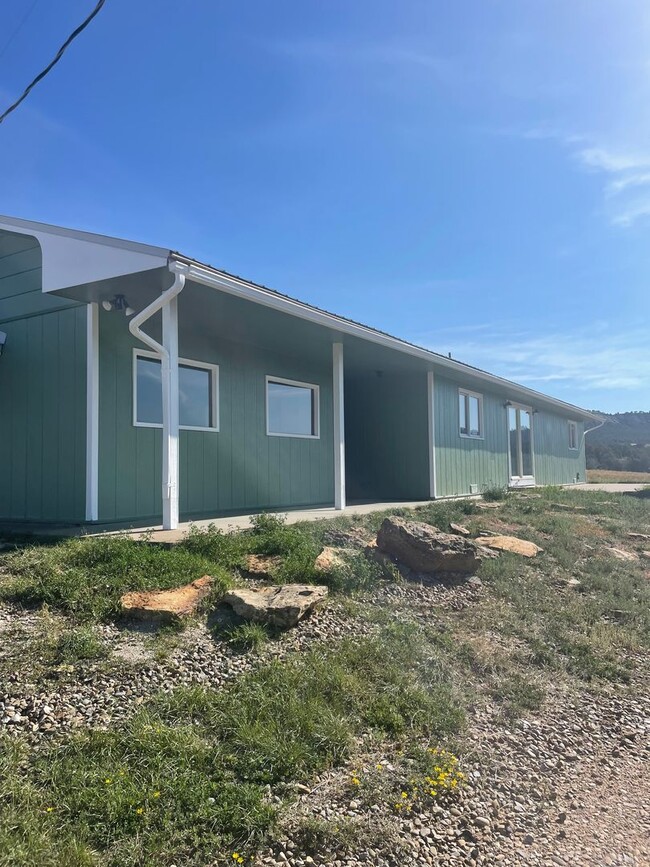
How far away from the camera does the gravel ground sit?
242 cm

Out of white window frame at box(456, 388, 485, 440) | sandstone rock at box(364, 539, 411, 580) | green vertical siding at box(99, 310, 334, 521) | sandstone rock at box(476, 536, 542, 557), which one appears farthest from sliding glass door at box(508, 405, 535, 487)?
sandstone rock at box(364, 539, 411, 580)

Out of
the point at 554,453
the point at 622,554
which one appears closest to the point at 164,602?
the point at 622,554

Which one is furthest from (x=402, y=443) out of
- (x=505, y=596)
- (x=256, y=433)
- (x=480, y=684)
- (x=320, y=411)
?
(x=480, y=684)

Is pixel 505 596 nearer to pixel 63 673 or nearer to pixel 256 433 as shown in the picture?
pixel 63 673

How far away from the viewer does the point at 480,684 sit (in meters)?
3.75

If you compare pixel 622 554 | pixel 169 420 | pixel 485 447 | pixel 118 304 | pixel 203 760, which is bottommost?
pixel 203 760

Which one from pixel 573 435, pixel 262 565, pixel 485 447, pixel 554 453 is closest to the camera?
pixel 262 565

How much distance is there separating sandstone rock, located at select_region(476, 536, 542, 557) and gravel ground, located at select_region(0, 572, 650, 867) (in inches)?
97.4

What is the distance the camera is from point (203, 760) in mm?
2609

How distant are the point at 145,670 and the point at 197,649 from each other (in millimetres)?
367

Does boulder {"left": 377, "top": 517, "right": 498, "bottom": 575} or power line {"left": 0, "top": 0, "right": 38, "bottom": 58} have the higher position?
power line {"left": 0, "top": 0, "right": 38, "bottom": 58}

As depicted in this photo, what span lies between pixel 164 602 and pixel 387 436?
29.9ft

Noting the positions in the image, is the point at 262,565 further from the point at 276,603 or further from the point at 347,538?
the point at 347,538

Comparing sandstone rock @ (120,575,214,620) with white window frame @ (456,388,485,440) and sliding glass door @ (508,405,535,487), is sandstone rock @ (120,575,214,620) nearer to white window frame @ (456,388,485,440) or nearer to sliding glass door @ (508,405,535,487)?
white window frame @ (456,388,485,440)
